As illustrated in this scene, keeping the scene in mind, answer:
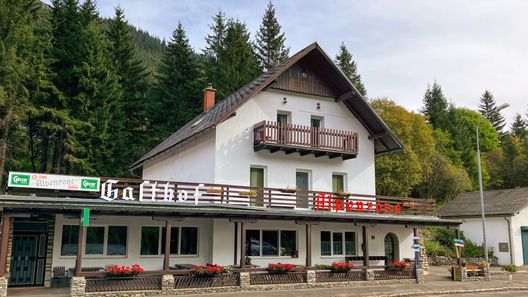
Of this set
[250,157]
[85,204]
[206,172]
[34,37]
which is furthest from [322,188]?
[34,37]

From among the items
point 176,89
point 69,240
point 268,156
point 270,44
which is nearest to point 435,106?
point 270,44

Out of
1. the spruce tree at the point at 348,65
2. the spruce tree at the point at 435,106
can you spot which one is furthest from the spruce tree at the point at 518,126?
the spruce tree at the point at 348,65

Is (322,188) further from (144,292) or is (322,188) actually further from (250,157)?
(144,292)

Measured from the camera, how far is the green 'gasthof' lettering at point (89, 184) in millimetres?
16984

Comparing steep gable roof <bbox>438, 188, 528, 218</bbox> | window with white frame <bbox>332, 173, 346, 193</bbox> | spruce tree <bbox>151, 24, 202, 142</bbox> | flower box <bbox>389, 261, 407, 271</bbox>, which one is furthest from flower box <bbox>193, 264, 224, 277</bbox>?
steep gable roof <bbox>438, 188, 528, 218</bbox>

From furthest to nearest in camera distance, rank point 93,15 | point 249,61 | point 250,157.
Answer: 1. point 249,61
2. point 93,15
3. point 250,157

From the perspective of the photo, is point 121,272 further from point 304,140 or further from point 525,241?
point 525,241

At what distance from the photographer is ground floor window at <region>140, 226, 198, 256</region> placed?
1964 centimetres

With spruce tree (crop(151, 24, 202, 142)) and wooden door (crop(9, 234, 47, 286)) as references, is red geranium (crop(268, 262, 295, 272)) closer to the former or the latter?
wooden door (crop(9, 234, 47, 286))

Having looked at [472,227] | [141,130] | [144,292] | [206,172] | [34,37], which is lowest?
[144,292]

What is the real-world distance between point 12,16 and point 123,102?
938cm

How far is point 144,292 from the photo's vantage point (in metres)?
16.2

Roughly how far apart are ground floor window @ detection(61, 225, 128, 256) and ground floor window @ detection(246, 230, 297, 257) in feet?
17.6

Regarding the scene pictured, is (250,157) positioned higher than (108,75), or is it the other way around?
(108,75)
